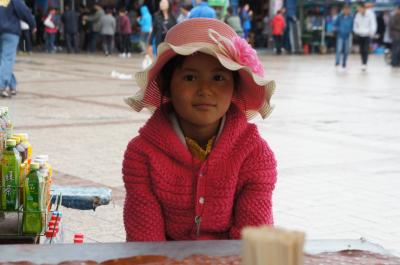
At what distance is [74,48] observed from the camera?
31297 millimetres

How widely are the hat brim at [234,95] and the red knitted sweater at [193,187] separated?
0.59 feet

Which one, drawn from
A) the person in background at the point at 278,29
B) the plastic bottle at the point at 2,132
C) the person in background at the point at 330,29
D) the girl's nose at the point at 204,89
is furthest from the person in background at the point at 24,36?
the person in background at the point at 330,29

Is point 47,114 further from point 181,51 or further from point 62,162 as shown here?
point 181,51

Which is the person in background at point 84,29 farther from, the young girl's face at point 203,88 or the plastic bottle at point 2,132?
the young girl's face at point 203,88

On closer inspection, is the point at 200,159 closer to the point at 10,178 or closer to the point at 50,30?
the point at 10,178

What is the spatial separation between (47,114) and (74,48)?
20.9m

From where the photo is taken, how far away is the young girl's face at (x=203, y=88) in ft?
9.04

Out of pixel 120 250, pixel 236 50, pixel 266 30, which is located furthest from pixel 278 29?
pixel 120 250

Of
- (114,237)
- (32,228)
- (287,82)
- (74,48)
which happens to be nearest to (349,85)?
(287,82)

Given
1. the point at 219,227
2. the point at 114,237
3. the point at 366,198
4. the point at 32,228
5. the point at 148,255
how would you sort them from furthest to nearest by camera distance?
the point at 366,198 → the point at 114,237 → the point at 32,228 → the point at 219,227 → the point at 148,255

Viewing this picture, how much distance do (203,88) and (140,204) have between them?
453 mm

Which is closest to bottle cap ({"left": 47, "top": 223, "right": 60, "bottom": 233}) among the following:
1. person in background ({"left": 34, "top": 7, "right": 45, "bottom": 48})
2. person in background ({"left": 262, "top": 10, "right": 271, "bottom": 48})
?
person in background ({"left": 262, "top": 10, "right": 271, "bottom": 48})

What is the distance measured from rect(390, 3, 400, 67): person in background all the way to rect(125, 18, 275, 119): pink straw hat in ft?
70.2

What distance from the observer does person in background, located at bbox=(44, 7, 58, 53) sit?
3005 cm
